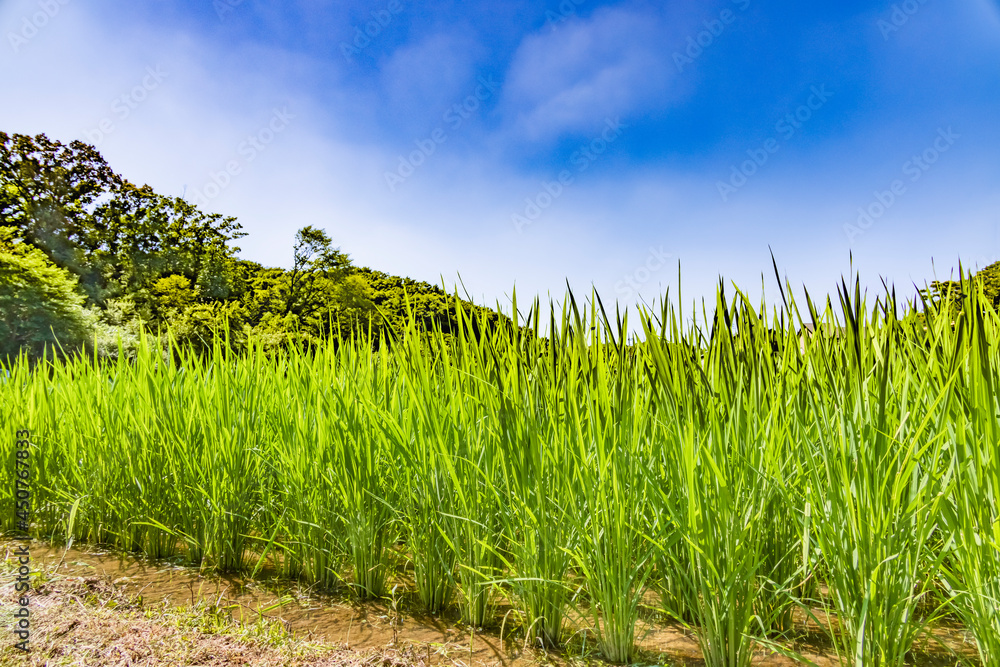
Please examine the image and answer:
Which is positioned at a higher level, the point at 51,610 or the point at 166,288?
the point at 166,288

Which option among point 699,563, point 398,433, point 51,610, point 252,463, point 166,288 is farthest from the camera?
point 166,288

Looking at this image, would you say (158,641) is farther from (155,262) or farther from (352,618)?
(155,262)

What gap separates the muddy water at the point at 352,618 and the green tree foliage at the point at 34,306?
540 inches

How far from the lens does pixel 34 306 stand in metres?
13.7

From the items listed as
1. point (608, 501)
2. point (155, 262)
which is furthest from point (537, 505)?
point (155, 262)

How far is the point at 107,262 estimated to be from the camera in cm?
1966

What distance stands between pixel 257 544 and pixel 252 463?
1.58 feet

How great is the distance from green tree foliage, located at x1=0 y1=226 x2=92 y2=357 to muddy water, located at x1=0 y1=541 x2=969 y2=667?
1372 cm

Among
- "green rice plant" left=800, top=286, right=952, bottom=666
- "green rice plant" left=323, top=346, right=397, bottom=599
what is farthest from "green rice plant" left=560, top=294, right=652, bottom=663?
"green rice plant" left=323, top=346, right=397, bottom=599

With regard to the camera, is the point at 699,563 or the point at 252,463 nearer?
the point at 699,563

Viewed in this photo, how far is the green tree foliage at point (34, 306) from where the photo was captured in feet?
44.7

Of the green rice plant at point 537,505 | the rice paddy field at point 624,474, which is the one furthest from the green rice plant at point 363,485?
the green rice plant at point 537,505

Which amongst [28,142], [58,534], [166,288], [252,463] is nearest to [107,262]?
[166,288]

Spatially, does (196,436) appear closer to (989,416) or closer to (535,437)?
(535,437)
